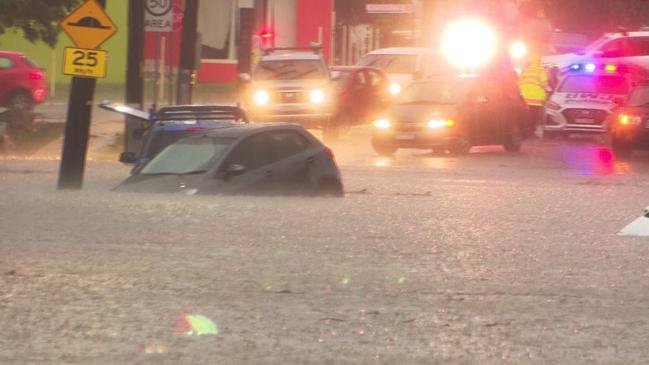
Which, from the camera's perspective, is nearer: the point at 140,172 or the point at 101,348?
the point at 101,348

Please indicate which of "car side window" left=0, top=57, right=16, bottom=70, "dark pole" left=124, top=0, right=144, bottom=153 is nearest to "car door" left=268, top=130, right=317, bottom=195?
"dark pole" left=124, top=0, right=144, bottom=153

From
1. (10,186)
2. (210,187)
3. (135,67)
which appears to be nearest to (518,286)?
(210,187)

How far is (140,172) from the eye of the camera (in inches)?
779

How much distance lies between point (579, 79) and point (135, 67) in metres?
12.7

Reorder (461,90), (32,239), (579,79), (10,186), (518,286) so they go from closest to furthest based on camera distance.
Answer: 1. (518,286)
2. (32,239)
3. (10,186)
4. (461,90)
5. (579,79)

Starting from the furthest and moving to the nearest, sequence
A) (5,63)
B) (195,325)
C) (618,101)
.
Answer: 1. (5,63)
2. (618,101)
3. (195,325)

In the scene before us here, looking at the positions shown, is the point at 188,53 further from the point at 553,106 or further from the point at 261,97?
the point at 553,106

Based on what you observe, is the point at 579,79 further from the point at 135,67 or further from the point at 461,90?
the point at 135,67

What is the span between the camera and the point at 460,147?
3247cm

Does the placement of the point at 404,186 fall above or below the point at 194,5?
below

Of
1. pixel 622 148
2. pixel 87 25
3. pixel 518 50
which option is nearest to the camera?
pixel 87 25

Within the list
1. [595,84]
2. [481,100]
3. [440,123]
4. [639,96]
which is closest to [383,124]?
[440,123]

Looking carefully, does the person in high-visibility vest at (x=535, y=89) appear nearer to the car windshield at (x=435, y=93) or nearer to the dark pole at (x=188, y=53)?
the car windshield at (x=435, y=93)

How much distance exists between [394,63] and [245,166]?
2406 cm
